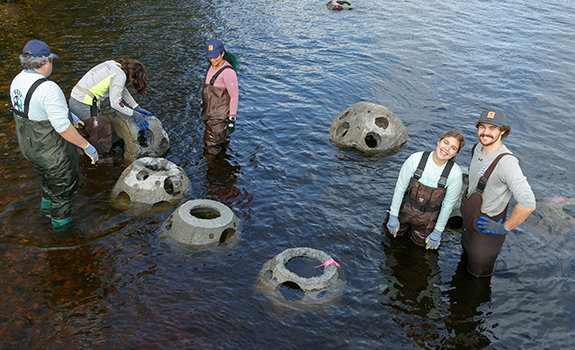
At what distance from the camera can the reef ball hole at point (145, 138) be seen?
10094mm

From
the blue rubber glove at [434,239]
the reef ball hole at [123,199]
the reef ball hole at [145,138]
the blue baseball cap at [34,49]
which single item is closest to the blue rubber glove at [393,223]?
the blue rubber glove at [434,239]

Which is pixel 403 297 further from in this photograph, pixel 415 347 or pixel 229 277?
pixel 229 277

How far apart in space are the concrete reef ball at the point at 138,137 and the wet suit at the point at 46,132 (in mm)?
2671

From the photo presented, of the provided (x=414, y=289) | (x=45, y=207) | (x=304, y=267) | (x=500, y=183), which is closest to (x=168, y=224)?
(x=45, y=207)

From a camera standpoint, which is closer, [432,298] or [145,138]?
[432,298]

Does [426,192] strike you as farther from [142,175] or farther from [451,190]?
[142,175]

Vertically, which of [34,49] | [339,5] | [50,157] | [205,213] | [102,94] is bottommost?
[205,213]

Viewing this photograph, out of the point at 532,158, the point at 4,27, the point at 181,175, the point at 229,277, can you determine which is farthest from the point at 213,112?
the point at 4,27

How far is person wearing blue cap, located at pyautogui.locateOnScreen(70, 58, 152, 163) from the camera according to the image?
28.6 ft

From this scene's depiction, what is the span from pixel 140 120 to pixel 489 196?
25.1ft

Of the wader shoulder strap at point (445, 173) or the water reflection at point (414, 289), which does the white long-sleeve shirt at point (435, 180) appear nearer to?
the wader shoulder strap at point (445, 173)

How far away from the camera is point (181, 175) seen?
28.8ft

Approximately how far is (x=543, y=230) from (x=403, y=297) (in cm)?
406

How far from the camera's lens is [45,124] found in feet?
20.8
